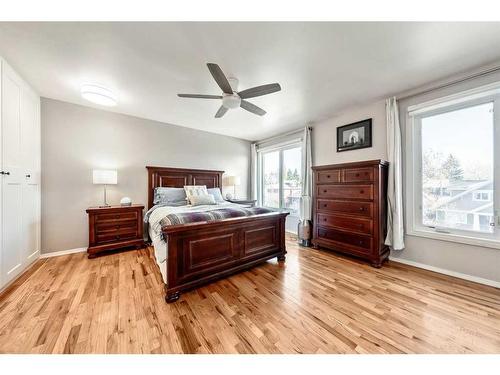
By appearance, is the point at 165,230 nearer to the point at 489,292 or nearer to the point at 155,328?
the point at 155,328

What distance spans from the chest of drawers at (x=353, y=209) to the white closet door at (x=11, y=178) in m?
4.10

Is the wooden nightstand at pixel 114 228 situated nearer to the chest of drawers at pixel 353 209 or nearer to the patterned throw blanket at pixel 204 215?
the patterned throw blanket at pixel 204 215

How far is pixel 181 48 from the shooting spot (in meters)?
1.75

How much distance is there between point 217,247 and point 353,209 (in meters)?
2.10

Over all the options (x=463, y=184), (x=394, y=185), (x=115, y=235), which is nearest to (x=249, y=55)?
(x=394, y=185)

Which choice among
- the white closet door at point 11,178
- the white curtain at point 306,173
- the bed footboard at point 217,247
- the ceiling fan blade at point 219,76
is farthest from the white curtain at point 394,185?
the white closet door at point 11,178

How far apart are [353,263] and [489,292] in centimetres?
125

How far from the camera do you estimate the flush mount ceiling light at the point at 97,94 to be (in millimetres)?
2354

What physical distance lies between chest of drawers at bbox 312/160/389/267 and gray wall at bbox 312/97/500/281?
1.18 feet

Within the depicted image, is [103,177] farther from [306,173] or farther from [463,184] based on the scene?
[463,184]

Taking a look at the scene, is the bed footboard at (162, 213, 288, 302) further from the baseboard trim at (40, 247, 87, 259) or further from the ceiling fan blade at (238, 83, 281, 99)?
the baseboard trim at (40, 247, 87, 259)

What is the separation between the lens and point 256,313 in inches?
63.1

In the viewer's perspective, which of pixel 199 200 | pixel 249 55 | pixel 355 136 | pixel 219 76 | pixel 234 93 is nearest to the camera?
pixel 219 76
